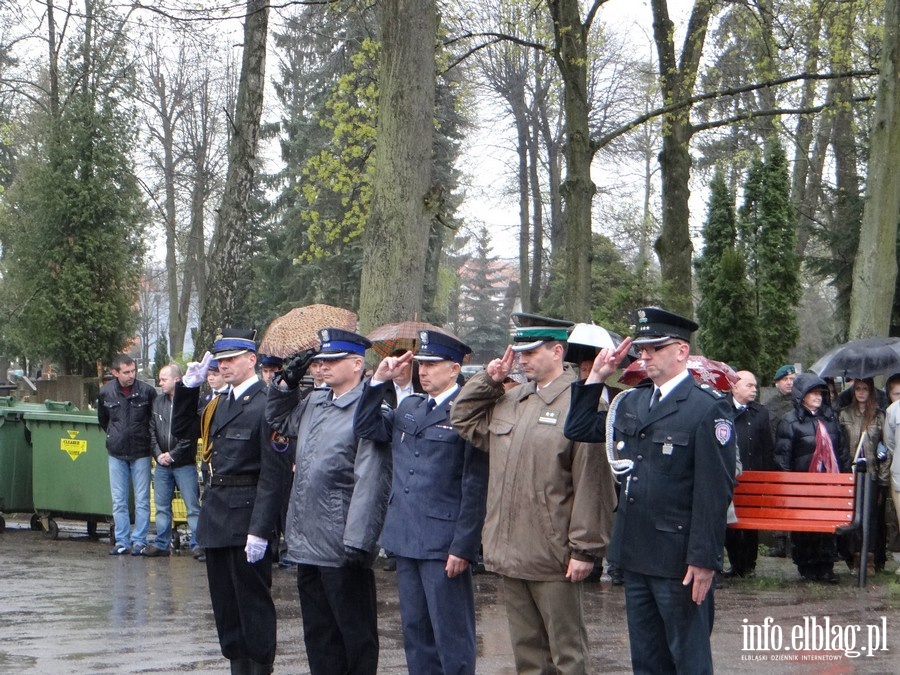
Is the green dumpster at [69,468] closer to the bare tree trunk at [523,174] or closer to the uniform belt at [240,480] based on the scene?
the uniform belt at [240,480]

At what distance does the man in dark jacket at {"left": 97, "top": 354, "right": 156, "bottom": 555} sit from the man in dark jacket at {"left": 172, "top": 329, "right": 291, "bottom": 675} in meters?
6.71

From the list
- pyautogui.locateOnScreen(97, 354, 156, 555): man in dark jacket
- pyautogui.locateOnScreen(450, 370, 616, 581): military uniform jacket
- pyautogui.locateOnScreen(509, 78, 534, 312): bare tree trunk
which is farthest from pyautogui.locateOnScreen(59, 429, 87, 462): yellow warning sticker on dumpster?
pyautogui.locateOnScreen(509, 78, 534, 312): bare tree trunk

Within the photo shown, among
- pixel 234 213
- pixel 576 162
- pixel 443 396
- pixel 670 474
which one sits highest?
pixel 576 162

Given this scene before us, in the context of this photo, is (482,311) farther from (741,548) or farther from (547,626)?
(547,626)

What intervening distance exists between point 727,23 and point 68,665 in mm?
25643

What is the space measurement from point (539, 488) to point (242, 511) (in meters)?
2.05

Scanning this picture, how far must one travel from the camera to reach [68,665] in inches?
320

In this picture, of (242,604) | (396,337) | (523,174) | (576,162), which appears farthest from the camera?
(523,174)

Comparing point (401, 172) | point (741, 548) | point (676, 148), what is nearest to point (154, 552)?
point (401, 172)

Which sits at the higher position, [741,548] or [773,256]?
[773,256]

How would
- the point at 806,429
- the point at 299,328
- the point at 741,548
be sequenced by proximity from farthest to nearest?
the point at 806,429, the point at 741,548, the point at 299,328

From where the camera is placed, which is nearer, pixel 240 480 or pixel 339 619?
pixel 339 619

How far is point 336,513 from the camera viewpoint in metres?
6.78

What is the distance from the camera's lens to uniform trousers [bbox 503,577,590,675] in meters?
5.95
